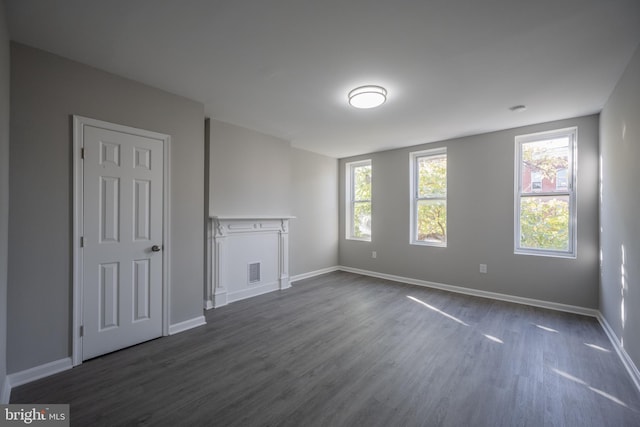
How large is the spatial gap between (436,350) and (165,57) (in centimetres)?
356

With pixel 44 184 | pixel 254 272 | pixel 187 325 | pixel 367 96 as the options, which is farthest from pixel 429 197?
pixel 44 184

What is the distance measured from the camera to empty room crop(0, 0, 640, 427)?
1.86 m

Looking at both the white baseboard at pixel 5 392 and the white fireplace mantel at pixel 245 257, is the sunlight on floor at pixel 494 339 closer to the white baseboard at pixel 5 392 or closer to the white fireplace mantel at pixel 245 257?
the white fireplace mantel at pixel 245 257

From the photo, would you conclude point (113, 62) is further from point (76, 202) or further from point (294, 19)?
point (294, 19)

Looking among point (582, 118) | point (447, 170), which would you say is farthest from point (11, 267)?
point (582, 118)

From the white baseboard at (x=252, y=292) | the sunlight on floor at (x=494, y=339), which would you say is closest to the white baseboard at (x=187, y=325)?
the white baseboard at (x=252, y=292)

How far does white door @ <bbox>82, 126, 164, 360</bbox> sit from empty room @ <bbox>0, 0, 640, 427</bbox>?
0.06 ft

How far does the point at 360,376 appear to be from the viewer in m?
2.23

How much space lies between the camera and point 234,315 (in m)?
3.56

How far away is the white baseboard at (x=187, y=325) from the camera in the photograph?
3.02 meters

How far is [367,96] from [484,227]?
9.66ft

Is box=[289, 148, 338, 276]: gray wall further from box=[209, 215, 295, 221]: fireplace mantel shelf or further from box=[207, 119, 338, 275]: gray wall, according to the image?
box=[209, 215, 295, 221]: fireplace mantel shelf

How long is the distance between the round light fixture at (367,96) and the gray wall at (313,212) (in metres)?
2.48

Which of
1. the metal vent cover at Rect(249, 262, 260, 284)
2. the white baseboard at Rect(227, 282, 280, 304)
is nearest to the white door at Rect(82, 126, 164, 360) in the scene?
the white baseboard at Rect(227, 282, 280, 304)
